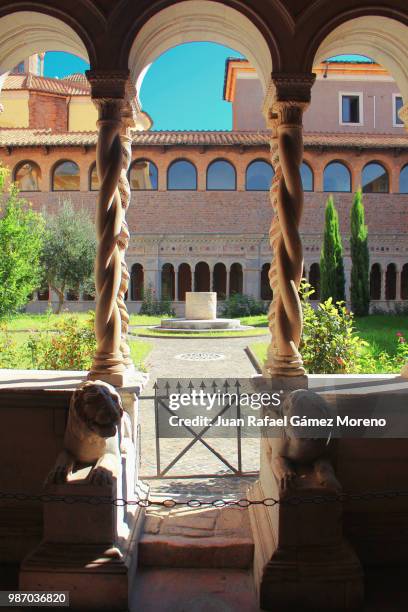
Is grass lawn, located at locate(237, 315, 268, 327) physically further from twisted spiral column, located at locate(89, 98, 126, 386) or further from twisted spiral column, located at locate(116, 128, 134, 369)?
twisted spiral column, located at locate(89, 98, 126, 386)

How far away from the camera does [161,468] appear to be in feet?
17.5

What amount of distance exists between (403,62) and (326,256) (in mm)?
16555

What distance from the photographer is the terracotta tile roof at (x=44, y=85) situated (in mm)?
29172

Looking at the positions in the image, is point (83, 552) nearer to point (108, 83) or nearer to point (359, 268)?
point (108, 83)

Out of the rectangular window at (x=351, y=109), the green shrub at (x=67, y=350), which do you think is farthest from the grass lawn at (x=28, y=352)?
the rectangular window at (x=351, y=109)

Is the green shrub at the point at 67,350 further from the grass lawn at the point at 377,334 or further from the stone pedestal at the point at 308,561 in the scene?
the stone pedestal at the point at 308,561

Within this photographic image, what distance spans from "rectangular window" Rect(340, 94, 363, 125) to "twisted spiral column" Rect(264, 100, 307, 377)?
26948 millimetres

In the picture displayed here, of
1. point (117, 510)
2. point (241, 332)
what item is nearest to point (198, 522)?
point (117, 510)

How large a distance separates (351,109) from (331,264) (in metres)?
12.8

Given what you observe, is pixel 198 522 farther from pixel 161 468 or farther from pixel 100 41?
pixel 100 41

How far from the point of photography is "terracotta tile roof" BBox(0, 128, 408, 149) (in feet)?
78.4

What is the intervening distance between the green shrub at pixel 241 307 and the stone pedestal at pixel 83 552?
66.6ft

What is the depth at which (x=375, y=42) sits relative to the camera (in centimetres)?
421

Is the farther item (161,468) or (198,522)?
(161,468)
